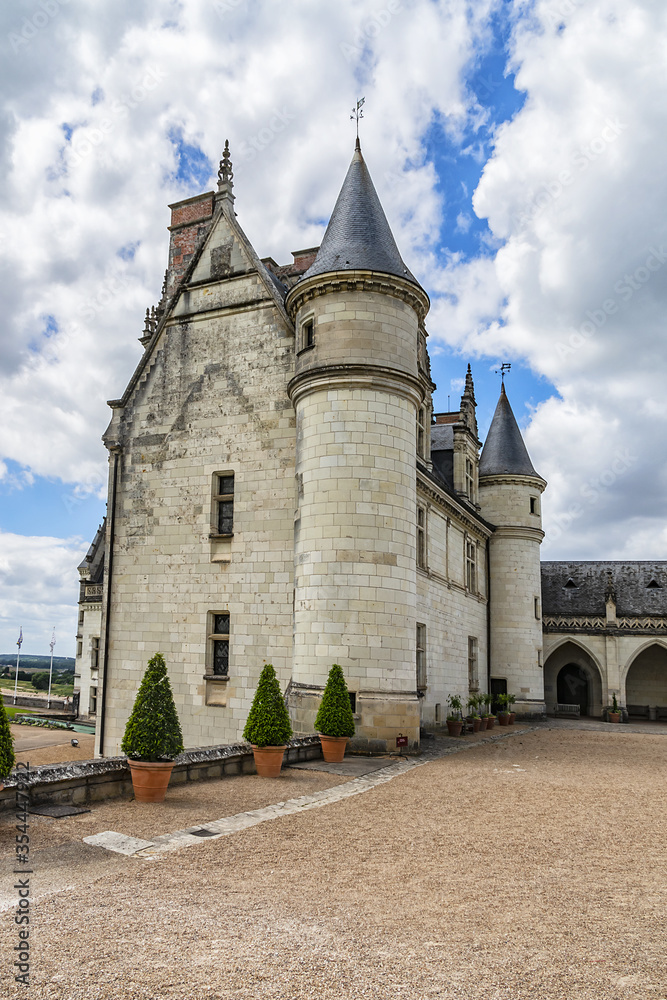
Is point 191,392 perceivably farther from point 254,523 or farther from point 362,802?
point 362,802

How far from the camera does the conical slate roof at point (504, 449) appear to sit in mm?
28047

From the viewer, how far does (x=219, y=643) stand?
16297mm

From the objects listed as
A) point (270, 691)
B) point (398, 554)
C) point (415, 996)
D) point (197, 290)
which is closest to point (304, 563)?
point (398, 554)

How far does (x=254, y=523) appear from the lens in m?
16.0

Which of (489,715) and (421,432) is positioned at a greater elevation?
(421,432)

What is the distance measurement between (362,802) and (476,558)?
17476 mm

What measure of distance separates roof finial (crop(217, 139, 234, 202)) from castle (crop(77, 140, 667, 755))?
43 millimetres

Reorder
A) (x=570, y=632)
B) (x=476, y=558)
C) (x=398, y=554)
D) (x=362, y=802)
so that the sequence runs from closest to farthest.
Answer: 1. (x=362, y=802)
2. (x=398, y=554)
3. (x=476, y=558)
4. (x=570, y=632)

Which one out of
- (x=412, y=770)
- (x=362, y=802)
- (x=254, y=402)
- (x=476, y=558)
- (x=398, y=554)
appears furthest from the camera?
(x=476, y=558)

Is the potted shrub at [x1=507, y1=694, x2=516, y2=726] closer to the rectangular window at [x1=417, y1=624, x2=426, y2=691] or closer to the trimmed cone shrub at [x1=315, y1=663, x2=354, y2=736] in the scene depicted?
the rectangular window at [x1=417, y1=624, x2=426, y2=691]

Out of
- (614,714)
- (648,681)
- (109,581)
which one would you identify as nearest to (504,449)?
(614,714)

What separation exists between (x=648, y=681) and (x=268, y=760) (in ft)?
85.5

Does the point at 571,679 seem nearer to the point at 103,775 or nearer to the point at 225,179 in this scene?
the point at 225,179

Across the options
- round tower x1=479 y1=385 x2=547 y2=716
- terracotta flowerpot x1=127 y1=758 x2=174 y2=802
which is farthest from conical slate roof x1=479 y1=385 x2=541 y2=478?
terracotta flowerpot x1=127 y1=758 x2=174 y2=802
